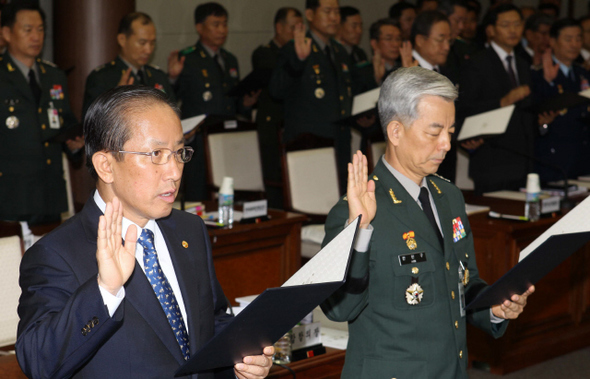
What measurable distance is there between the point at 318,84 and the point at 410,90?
3.48 m

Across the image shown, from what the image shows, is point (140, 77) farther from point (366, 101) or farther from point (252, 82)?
point (366, 101)

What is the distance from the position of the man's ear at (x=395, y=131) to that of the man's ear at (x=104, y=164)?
2.65 feet

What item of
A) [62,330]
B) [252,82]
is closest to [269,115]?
[252,82]

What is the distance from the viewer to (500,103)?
4.57m

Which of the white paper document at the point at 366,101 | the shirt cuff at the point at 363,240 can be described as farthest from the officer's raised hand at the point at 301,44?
the shirt cuff at the point at 363,240

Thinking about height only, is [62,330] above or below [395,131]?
below

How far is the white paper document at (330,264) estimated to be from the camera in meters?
1.40

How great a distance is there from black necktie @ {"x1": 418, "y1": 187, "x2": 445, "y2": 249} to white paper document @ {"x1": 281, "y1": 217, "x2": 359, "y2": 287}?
0.50m

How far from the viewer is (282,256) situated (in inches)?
146

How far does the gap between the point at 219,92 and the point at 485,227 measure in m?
2.64

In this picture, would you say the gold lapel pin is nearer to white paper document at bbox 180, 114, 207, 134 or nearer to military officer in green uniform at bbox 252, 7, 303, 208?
white paper document at bbox 180, 114, 207, 134

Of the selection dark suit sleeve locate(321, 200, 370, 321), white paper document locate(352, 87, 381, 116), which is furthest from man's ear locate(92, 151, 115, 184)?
white paper document locate(352, 87, 381, 116)

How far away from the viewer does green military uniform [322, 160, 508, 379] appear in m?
1.77

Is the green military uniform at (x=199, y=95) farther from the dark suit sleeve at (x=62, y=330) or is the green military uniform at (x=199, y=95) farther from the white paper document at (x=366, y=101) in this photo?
the dark suit sleeve at (x=62, y=330)
